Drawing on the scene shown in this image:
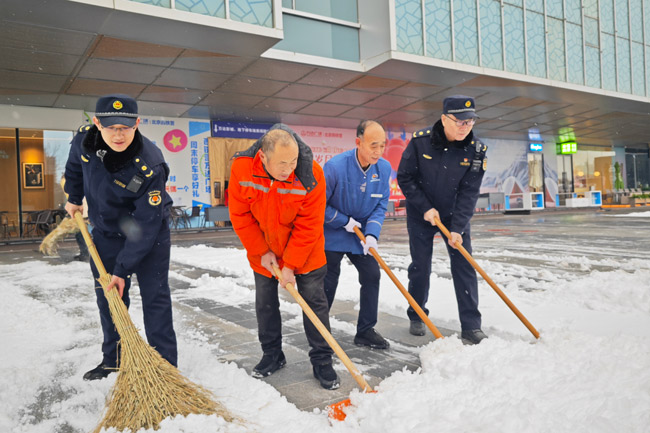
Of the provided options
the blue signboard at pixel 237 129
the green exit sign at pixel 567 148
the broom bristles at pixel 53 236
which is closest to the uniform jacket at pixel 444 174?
the broom bristles at pixel 53 236

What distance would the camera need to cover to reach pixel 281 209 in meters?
2.66

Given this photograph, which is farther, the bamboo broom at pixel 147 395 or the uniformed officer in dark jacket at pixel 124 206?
the uniformed officer in dark jacket at pixel 124 206

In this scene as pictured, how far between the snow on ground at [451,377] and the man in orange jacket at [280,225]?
0.33 meters

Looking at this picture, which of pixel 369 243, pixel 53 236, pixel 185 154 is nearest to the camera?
pixel 369 243

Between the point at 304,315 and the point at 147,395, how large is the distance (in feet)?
3.30

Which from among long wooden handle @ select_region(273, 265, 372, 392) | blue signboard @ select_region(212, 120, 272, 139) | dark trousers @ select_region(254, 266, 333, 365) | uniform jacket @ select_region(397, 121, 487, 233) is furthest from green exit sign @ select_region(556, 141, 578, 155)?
long wooden handle @ select_region(273, 265, 372, 392)

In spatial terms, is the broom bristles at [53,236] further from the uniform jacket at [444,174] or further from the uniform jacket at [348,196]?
the uniform jacket at [444,174]

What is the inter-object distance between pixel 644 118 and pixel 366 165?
2517 cm

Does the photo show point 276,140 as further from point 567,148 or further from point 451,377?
point 567,148

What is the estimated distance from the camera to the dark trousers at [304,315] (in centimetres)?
280

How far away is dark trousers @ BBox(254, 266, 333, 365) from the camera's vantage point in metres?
2.80

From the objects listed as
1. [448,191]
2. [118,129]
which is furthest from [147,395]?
[448,191]

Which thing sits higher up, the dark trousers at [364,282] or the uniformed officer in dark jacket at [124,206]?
the uniformed officer in dark jacket at [124,206]

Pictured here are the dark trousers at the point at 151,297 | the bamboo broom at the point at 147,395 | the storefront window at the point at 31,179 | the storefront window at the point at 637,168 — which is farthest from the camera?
the storefront window at the point at 637,168
